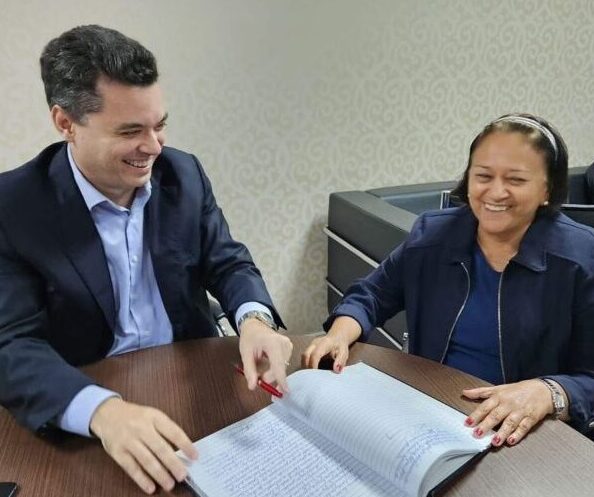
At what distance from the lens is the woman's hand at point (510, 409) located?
0.91 meters

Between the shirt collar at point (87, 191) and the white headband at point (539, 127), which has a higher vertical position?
the white headband at point (539, 127)

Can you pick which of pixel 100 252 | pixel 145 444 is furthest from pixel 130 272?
pixel 145 444

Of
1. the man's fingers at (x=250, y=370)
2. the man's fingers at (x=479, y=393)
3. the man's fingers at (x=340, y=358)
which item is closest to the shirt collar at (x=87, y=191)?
the man's fingers at (x=250, y=370)

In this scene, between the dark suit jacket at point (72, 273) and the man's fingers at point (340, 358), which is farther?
the man's fingers at point (340, 358)

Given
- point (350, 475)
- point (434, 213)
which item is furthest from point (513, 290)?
point (350, 475)

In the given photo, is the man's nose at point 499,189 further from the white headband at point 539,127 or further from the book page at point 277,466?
the book page at point 277,466

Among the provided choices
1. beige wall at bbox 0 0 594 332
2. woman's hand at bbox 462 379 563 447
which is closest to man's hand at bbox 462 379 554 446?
woman's hand at bbox 462 379 563 447

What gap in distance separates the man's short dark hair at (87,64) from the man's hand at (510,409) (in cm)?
92

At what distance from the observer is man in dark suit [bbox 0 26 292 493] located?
3.30ft

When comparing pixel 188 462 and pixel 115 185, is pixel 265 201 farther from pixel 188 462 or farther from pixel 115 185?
pixel 188 462

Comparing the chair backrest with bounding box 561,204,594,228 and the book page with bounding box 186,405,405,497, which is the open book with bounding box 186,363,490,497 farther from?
the chair backrest with bounding box 561,204,594,228

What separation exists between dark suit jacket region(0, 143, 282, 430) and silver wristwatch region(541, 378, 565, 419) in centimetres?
59

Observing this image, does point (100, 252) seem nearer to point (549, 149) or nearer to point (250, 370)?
point (250, 370)

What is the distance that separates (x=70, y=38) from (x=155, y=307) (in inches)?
24.8
